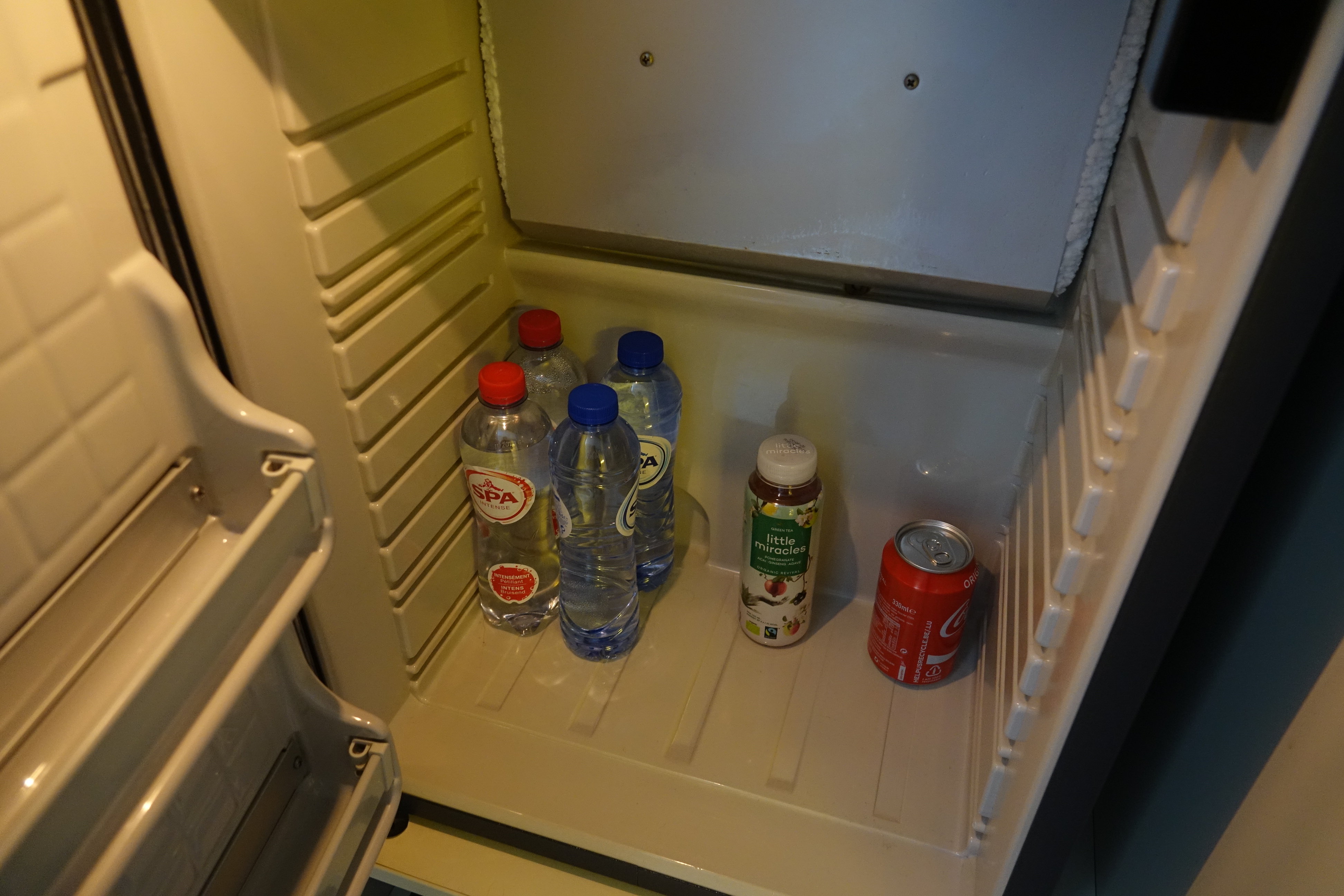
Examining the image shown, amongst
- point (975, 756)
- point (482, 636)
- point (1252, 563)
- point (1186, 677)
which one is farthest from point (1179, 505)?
point (482, 636)

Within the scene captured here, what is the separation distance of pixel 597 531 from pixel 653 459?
0.36 ft

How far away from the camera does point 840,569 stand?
117 centimetres

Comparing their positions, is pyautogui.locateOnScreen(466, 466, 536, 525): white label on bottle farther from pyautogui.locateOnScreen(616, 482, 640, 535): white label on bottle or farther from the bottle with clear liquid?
pyautogui.locateOnScreen(616, 482, 640, 535): white label on bottle

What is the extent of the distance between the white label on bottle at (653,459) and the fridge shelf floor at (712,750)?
183 millimetres

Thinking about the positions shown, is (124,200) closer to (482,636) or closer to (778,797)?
(482,636)

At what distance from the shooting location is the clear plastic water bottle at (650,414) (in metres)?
1.01

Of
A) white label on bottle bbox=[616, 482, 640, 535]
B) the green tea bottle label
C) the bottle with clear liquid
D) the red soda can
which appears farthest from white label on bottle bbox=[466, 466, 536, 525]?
the red soda can

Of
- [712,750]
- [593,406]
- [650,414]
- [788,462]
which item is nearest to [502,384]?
[593,406]

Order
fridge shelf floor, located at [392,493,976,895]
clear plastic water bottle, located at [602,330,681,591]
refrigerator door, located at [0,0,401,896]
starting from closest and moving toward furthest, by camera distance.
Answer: refrigerator door, located at [0,0,401,896], fridge shelf floor, located at [392,493,976,895], clear plastic water bottle, located at [602,330,681,591]

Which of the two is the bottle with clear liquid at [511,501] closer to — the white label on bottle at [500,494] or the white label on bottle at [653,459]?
the white label on bottle at [500,494]

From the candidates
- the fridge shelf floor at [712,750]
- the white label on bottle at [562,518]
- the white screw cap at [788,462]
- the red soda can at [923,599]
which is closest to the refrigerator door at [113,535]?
the fridge shelf floor at [712,750]

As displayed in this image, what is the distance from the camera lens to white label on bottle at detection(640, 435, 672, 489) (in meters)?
1.07

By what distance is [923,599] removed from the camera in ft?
3.24

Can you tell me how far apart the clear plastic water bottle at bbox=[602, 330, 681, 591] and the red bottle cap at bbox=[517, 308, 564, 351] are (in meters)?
0.08
